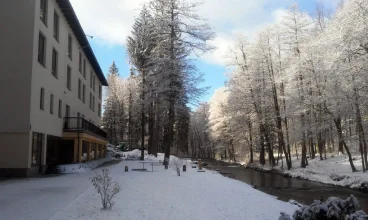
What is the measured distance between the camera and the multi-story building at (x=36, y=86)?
19.6 meters

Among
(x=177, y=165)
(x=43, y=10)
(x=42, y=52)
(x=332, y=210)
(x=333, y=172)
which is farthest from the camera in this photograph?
(x=333, y=172)

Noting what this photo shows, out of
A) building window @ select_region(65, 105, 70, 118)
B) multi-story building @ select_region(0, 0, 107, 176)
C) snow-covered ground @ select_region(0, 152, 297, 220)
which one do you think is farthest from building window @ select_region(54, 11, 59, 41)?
snow-covered ground @ select_region(0, 152, 297, 220)

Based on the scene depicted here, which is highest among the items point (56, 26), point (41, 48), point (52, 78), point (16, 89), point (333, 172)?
point (56, 26)

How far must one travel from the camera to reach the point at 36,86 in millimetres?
20500

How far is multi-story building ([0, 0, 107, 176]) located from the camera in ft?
64.2

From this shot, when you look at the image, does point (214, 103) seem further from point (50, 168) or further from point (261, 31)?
point (50, 168)

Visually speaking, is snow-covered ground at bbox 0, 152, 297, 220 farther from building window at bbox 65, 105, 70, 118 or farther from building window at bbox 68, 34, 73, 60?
building window at bbox 68, 34, 73, 60

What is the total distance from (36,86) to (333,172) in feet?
68.5

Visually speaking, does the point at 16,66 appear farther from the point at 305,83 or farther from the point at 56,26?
the point at 305,83

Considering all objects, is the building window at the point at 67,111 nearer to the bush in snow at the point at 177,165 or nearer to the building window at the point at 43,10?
the building window at the point at 43,10

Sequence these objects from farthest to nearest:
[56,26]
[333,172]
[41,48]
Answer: [333,172] < [56,26] < [41,48]

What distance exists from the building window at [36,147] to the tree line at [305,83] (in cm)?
1513

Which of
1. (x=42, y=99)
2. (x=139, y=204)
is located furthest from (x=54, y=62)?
(x=139, y=204)

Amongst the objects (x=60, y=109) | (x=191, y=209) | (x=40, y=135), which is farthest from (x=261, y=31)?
(x=191, y=209)
